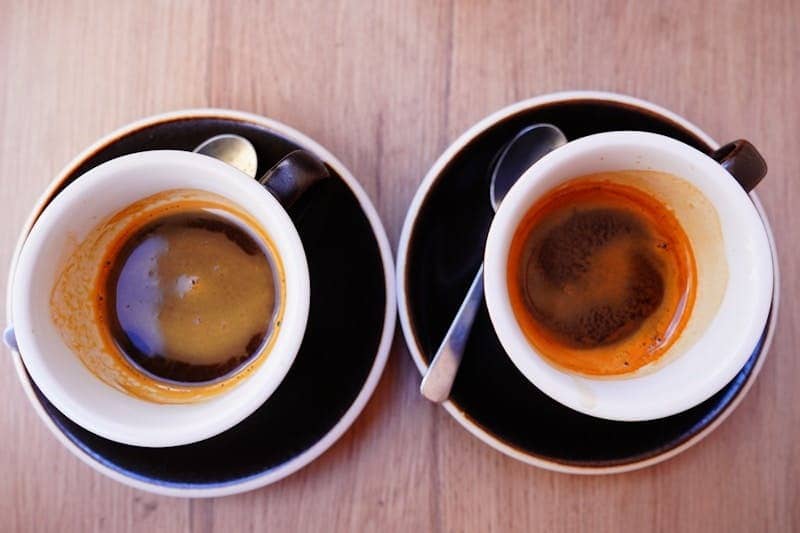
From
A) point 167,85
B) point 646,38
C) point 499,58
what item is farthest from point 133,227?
point 646,38

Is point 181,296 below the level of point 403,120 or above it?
below

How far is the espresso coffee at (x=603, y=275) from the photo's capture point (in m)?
0.77

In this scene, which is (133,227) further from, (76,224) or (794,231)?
(794,231)

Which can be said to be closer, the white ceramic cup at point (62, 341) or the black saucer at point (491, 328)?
the white ceramic cup at point (62, 341)

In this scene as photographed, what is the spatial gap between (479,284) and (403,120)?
0.23m

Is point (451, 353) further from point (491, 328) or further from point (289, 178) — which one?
point (289, 178)

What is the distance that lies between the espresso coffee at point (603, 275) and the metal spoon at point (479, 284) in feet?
0.16

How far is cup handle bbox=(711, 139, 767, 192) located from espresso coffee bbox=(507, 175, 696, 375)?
0.35 ft

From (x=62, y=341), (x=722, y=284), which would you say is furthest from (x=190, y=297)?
(x=722, y=284)

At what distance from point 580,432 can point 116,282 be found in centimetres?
54

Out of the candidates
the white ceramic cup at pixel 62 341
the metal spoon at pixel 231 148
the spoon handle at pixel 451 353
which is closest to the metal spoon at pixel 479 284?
the spoon handle at pixel 451 353

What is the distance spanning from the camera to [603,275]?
79 cm

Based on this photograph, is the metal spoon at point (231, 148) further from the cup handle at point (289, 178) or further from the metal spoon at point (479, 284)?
the metal spoon at point (479, 284)

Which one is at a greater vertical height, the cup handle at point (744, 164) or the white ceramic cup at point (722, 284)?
the cup handle at point (744, 164)
